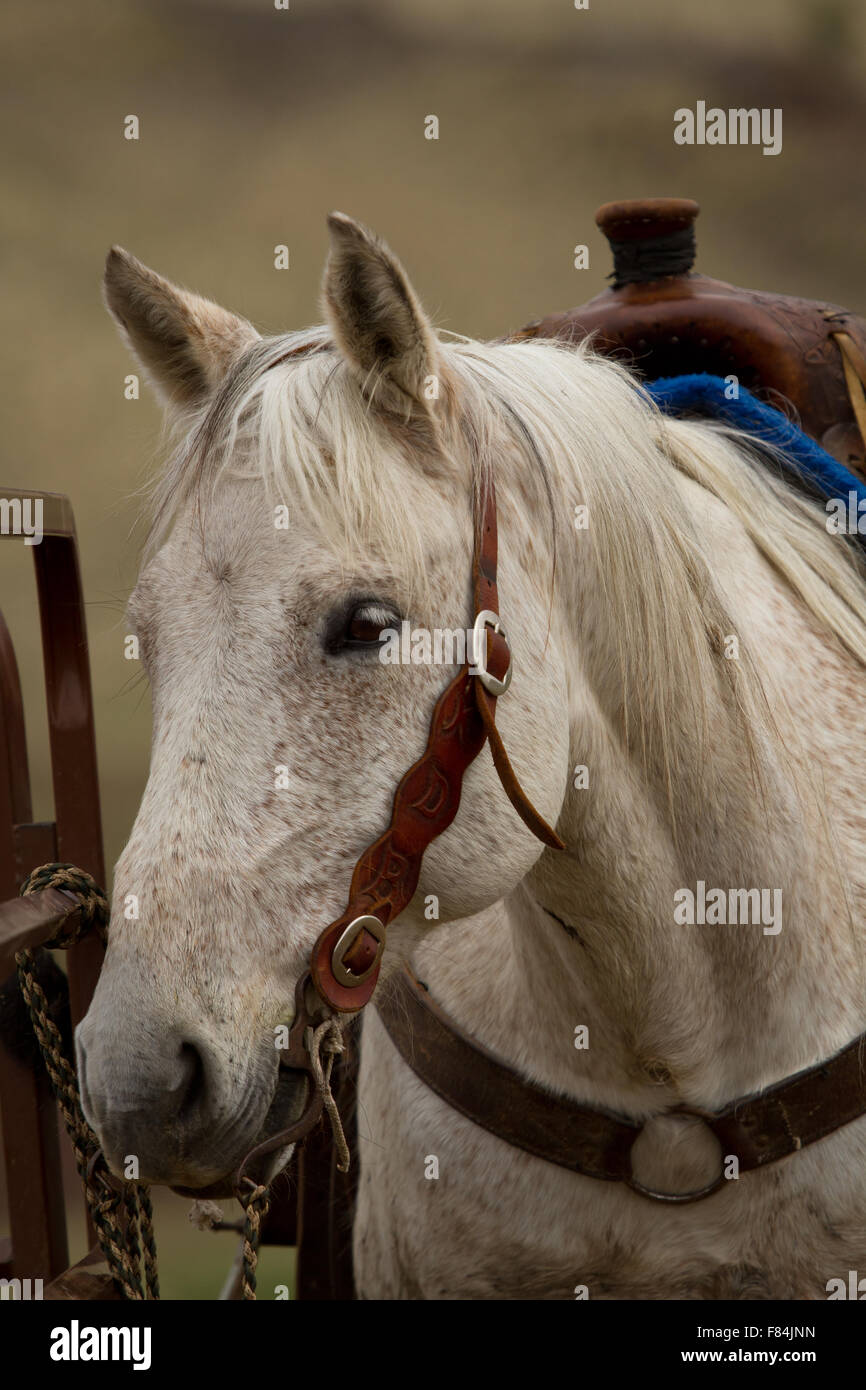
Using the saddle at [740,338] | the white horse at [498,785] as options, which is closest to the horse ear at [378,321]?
the white horse at [498,785]

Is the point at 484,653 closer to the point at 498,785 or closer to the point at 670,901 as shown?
the point at 498,785

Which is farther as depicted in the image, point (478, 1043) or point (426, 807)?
point (478, 1043)

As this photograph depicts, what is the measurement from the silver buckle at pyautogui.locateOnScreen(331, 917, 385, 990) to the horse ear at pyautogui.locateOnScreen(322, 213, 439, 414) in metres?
0.40

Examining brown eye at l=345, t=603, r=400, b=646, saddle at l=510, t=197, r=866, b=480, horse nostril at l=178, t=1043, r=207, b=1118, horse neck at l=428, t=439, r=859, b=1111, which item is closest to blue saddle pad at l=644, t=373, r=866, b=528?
saddle at l=510, t=197, r=866, b=480

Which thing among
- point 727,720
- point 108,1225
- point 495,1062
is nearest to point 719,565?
point 727,720

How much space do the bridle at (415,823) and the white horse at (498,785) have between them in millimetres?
14

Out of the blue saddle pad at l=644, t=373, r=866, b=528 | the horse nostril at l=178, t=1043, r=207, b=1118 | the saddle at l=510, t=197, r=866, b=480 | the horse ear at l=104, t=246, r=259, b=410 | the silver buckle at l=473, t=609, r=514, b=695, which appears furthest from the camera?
the saddle at l=510, t=197, r=866, b=480

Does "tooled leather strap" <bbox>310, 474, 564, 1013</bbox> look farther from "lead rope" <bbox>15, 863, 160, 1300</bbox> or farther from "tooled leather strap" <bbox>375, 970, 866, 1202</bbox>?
"tooled leather strap" <bbox>375, 970, 866, 1202</bbox>

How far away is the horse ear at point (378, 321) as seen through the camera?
0.88 m

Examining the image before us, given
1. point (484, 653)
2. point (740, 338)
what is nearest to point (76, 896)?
point (484, 653)

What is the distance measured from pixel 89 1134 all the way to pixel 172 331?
0.71 m

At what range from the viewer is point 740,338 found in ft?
5.87

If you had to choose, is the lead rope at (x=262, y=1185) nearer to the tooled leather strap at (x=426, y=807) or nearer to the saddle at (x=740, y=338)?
the tooled leather strap at (x=426, y=807)

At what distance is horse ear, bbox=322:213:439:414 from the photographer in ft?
2.87
